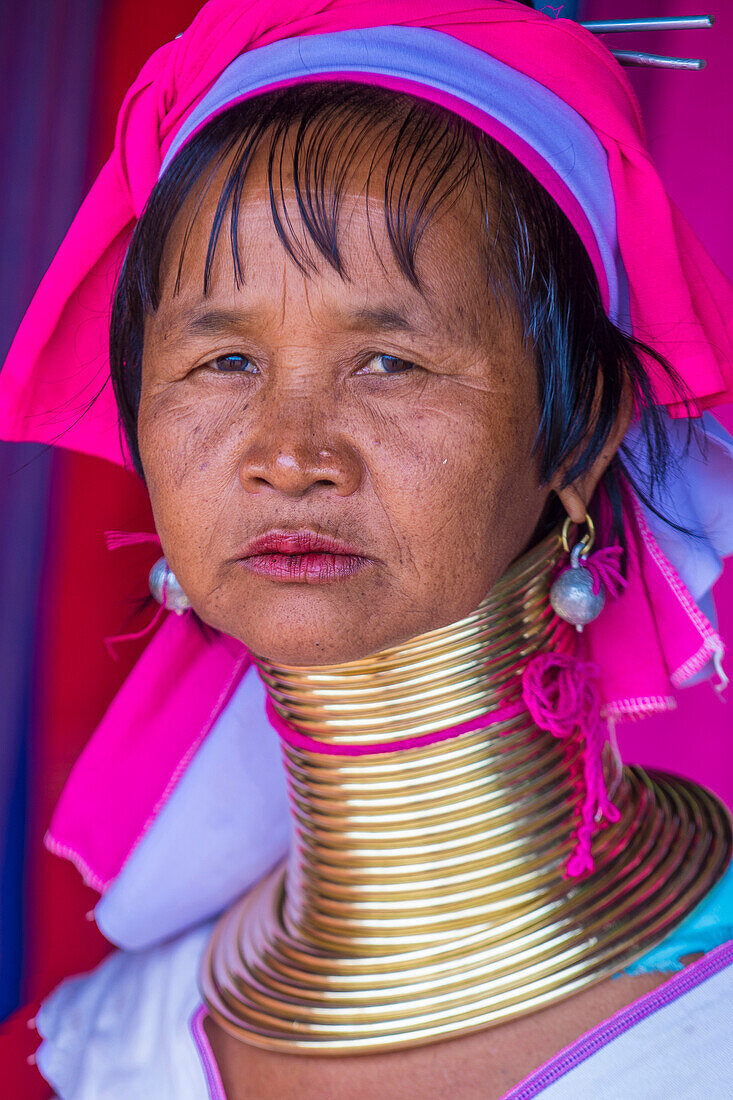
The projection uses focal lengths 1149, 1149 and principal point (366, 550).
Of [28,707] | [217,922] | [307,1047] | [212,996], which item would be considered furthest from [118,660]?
[307,1047]

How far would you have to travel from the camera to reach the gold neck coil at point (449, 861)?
129cm

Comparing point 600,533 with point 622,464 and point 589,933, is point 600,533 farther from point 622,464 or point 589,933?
point 589,933

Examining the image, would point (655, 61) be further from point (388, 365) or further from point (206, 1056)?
point (206, 1056)

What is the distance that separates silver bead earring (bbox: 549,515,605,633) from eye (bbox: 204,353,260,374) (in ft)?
1.40

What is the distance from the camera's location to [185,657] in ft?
5.46

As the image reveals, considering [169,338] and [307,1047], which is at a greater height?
[169,338]

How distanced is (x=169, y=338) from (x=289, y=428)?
21 centimetres

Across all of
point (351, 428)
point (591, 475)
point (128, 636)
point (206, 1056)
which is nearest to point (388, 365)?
point (351, 428)

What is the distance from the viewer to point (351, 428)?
117cm

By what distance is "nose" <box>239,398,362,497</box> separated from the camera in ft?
3.72

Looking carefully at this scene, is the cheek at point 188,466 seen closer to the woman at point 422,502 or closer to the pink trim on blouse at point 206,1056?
the woman at point 422,502

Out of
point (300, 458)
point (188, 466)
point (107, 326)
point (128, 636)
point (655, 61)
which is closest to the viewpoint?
point (300, 458)

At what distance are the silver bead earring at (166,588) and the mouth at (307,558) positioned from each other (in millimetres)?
343

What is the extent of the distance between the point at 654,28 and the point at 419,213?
42cm
